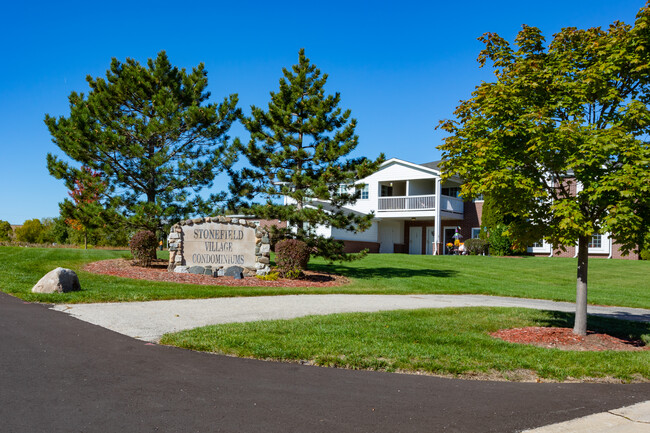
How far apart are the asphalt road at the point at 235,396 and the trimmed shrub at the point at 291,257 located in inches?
395

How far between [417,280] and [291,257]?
4.65 meters

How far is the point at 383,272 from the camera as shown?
20.2 metres

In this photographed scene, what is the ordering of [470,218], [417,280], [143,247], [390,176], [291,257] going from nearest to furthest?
[291,257]
[143,247]
[417,280]
[470,218]
[390,176]

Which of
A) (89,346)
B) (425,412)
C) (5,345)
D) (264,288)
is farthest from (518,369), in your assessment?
(264,288)

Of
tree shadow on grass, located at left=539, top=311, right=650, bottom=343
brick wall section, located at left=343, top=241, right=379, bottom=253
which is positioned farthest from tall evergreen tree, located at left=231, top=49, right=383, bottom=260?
brick wall section, located at left=343, top=241, right=379, bottom=253

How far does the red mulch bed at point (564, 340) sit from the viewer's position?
26.2ft

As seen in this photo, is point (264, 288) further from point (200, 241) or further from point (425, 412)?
point (425, 412)

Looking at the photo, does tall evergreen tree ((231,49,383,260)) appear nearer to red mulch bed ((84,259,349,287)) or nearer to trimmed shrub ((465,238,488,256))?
red mulch bed ((84,259,349,287))

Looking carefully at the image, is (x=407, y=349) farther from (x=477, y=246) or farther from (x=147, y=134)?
(x=477, y=246)

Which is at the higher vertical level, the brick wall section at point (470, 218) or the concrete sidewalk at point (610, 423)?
the brick wall section at point (470, 218)

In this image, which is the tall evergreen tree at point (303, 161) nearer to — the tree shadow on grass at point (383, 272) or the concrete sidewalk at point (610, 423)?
the tree shadow on grass at point (383, 272)

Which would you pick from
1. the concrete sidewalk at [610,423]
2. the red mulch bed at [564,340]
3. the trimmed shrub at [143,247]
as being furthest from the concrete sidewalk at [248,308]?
the trimmed shrub at [143,247]

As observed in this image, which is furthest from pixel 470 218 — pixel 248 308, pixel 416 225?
pixel 248 308

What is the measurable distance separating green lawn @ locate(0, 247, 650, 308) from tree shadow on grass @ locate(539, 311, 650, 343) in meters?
4.03
